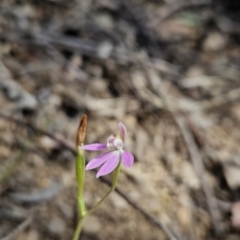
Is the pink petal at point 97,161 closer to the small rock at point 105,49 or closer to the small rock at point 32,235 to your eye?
the small rock at point 32,235

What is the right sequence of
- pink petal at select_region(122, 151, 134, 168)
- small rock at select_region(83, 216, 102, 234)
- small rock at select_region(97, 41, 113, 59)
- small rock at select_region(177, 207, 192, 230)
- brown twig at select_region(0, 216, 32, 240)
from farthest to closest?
small rock at select_region(97, 41, 113, 59) → small rock at select_region(177, 207, 192, 230) → small rock at select_region(83, 216, 102, 234) → brown twig at select_region(0, 216, 32, 240) → pink petal at select_region(122, 151, 134, 168)

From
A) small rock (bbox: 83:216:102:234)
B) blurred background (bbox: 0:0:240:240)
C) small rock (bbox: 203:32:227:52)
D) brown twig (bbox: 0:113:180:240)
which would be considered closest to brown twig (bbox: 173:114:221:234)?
blurred background (bbox: 0:0:240:240)

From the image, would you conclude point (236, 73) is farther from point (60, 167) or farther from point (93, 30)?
point (60, 167)

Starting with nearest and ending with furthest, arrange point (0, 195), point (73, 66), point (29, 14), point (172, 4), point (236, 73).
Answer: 1. point (0, 195)
2. point (73, 66)
3. point (29, 14)
4. point (236, 73)
5. point (172, 4)

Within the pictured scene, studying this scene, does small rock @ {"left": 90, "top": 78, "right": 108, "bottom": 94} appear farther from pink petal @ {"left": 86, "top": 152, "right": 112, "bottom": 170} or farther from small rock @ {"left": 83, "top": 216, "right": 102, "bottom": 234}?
pink petal @ {"left": 86, "top": 152, "right": 112, "bottom": 170}

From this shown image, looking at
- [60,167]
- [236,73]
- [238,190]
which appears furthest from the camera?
[236,73]

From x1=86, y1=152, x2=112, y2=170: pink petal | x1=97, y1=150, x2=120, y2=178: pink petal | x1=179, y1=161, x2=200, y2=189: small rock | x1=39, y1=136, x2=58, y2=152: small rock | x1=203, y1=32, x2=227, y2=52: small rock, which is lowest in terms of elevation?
x1=39, y1=136, x2=58, y2=152: small rock

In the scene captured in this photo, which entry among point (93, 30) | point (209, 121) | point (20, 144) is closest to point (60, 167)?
point (20, 144)

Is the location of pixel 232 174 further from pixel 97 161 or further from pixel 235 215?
pixel 97 161
